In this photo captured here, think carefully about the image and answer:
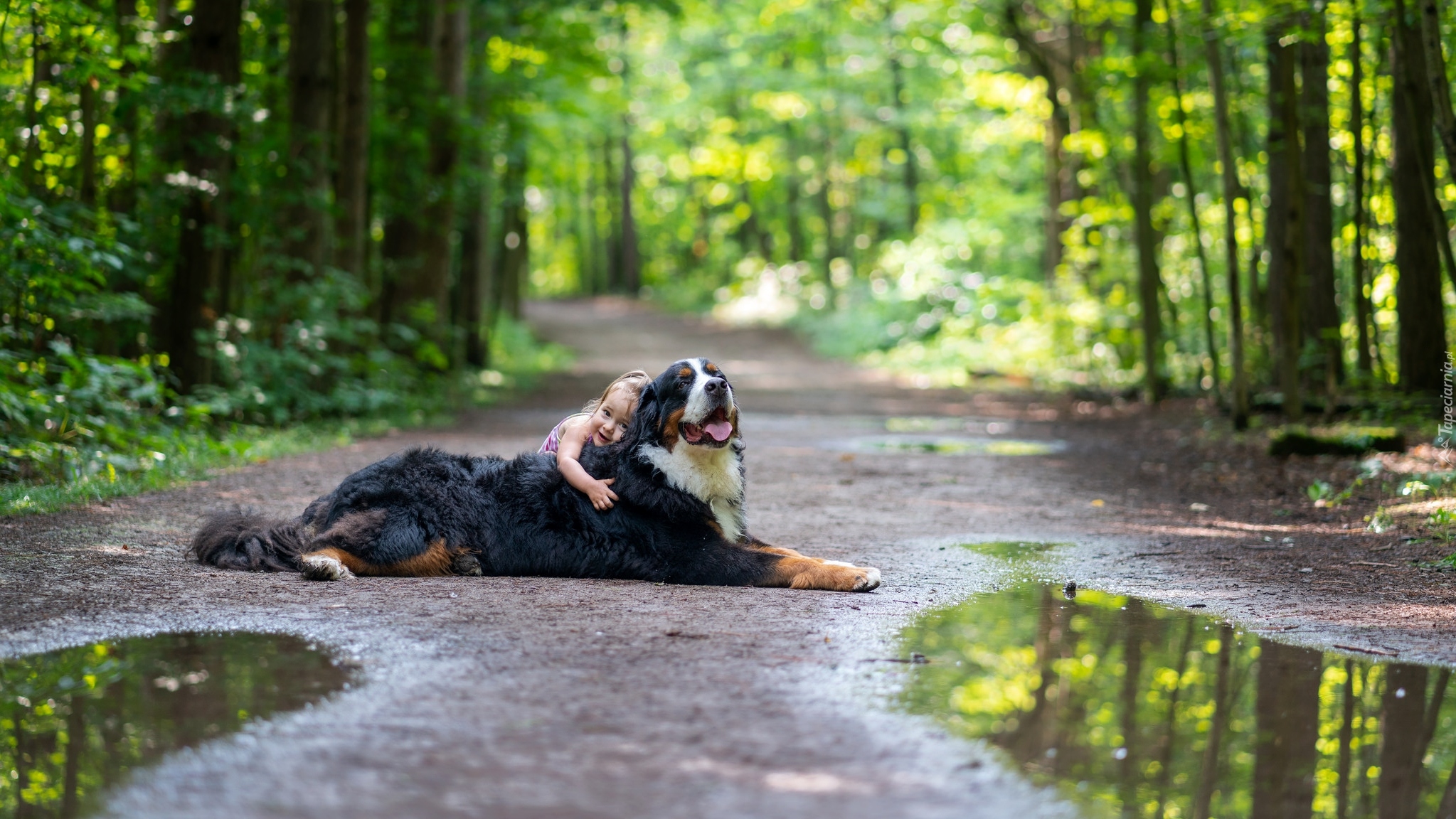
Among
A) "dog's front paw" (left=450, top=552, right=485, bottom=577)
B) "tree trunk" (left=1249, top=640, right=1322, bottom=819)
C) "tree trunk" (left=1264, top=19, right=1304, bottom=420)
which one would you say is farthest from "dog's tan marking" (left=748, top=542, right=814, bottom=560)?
"tree trunk" (left=1264, top=19, right=1304, bottom=420)

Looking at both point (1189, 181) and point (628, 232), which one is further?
point (628, 232)

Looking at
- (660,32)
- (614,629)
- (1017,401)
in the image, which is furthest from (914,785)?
(660,32)

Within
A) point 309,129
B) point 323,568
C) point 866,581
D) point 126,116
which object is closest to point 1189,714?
point 866,581

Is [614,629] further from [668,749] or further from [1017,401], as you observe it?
[1017,401]

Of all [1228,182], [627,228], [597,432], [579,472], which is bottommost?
[579,472]

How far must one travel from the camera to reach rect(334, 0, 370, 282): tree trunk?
15.8 meters

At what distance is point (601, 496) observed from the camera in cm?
624

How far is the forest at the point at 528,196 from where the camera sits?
10.8 meters

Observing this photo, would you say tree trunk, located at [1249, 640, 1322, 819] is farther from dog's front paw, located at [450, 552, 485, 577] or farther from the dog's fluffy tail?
the dog's fluffy tail

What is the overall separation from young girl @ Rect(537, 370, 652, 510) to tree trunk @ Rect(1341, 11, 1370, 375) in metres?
9.10

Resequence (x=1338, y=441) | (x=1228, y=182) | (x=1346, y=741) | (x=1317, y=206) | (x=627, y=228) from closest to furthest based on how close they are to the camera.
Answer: (x=1346, y=741)
(x=1338, y=441)
(x=1228, y=182)
(x=1317, y=206)
(x=627, y=228)

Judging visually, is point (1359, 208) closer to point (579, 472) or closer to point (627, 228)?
point (579, 472)

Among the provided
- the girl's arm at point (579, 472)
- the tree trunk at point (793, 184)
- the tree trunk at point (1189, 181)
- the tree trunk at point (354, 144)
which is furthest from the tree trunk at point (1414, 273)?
the tree trunk at point (793, 184)

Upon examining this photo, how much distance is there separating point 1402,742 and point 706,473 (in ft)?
11.1
